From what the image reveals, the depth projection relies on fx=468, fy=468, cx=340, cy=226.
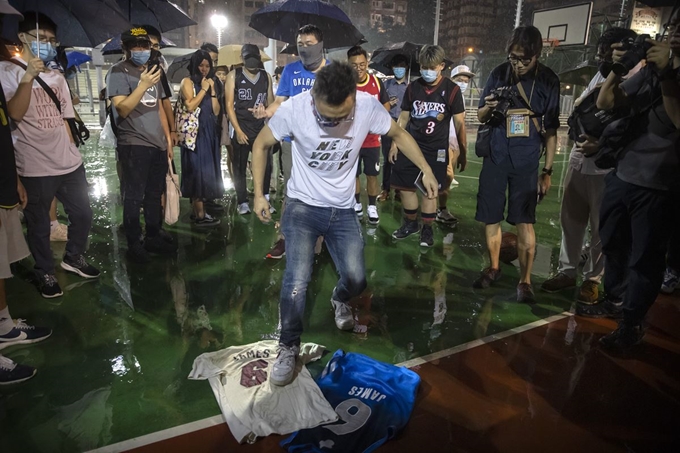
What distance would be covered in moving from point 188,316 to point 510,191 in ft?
10.1

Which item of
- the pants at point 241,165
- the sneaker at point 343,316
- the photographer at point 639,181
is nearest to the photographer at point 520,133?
the photographer at point 639,181

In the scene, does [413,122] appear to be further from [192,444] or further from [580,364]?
[192,444]

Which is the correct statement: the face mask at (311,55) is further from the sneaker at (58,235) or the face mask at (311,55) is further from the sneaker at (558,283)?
the sneaker at (58,235)

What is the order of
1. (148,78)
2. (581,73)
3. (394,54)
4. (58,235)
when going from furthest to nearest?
(394,54), (581,73), (58,235), (148,78)

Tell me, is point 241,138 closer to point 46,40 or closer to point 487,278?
point 46,40

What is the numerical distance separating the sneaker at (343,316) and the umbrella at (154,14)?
394 cm

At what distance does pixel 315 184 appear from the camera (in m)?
3.19

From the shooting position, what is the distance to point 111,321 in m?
3.84

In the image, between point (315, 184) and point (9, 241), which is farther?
point (9, 241)

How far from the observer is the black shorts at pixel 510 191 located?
4.22 metres

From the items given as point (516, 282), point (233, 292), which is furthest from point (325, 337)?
point (516, 282)

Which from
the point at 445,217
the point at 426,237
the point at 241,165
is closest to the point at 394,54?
the point at 445,217

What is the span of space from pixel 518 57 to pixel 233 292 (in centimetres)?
329

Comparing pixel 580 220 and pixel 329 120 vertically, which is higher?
pixel 329 120
